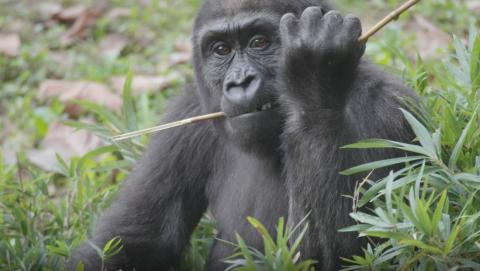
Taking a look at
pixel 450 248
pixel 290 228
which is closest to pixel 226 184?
pixel 290 228

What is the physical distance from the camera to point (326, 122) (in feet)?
12.3

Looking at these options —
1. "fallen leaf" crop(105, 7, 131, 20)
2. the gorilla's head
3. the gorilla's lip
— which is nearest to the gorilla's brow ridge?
the gorilla's head

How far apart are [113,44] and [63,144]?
2093 millimetres

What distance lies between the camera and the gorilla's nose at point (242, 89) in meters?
4.04

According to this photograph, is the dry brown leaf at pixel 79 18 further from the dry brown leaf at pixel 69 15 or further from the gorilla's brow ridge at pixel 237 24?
the gorilla's brow ridge at pixel 237 24

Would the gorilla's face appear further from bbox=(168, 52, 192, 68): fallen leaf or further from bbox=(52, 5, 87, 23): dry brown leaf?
bbox=(52, 5, 87, 23): dry brown leaf

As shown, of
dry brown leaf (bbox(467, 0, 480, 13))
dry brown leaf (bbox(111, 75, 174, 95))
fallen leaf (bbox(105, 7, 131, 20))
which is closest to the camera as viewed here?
dry brown leaf (bbox(111, 75, 174, 95))

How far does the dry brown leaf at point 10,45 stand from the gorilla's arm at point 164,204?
4061 mm

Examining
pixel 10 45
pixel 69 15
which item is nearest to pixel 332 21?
pixel 10 45

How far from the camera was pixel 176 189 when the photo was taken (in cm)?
493

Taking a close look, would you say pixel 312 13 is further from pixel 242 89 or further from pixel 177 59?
pixel 177 59

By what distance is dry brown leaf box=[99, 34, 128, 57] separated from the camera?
8680 mm

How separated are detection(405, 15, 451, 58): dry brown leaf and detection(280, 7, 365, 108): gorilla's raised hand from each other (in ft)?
11.8

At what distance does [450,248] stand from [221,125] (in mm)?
1783
